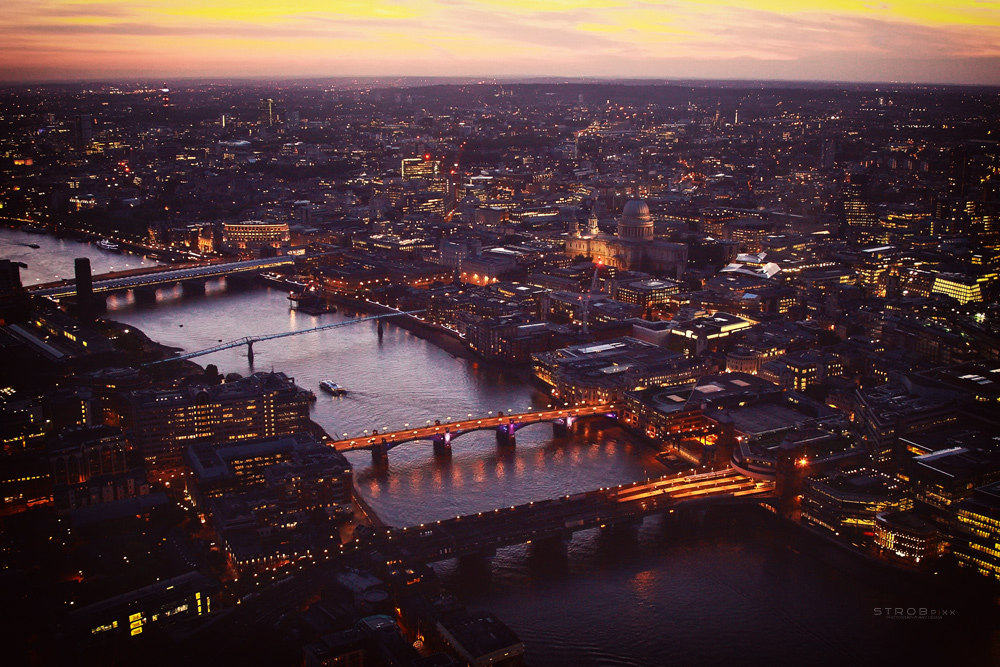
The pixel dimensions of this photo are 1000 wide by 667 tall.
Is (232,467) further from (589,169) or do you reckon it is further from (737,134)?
(737,134)

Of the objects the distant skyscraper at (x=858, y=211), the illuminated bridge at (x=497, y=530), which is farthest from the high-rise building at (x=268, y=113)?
the illuminated bridge at (x=497, y=530)

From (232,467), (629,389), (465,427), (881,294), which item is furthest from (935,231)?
(232,467)

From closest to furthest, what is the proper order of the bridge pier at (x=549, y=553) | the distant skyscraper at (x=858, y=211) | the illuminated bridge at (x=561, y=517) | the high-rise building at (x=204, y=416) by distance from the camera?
the illuminated bridge at (x=561, y=517) < the bridge pier at (x=549, y=553) < the high-rise building at (x=204, y=416) < the distant skyscraper at (x=858, y=211)

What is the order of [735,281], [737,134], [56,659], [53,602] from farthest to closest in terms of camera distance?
[737,134], [735,281], [53,602], [56,659]

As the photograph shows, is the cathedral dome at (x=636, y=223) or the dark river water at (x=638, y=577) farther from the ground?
the cathedral dome at (x=636, y=223)

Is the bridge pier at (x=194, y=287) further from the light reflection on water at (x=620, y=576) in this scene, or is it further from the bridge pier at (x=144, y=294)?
the light reflection on water at (x=620, y=576)

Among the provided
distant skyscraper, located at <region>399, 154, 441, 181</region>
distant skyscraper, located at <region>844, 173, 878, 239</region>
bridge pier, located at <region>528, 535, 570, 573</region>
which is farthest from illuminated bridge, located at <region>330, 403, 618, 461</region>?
distant skyscraper, located at <region>399, 154, 441, 181</region>

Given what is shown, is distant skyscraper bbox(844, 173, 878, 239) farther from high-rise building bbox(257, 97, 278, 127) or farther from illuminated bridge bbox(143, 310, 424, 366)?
high-rise building bbox(257, 97, 278, 127)
